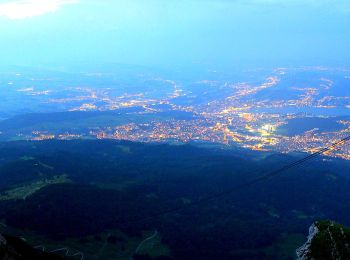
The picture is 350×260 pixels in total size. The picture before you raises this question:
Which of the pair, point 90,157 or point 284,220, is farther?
point 90,157

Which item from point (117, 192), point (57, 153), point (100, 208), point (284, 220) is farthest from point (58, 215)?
point (57, 153)

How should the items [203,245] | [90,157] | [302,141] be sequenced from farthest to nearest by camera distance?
[302,141] < [90,157] < [203,245]

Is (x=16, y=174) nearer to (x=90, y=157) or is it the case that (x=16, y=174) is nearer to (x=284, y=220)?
(x=90, y=157)

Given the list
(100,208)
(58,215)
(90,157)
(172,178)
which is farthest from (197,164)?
(58,215)

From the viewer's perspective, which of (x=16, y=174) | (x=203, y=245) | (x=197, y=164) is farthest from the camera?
(x=197, y=164)

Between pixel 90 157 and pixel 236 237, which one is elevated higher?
pixel 90 157

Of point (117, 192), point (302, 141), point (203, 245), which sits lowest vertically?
point (203, 245)
